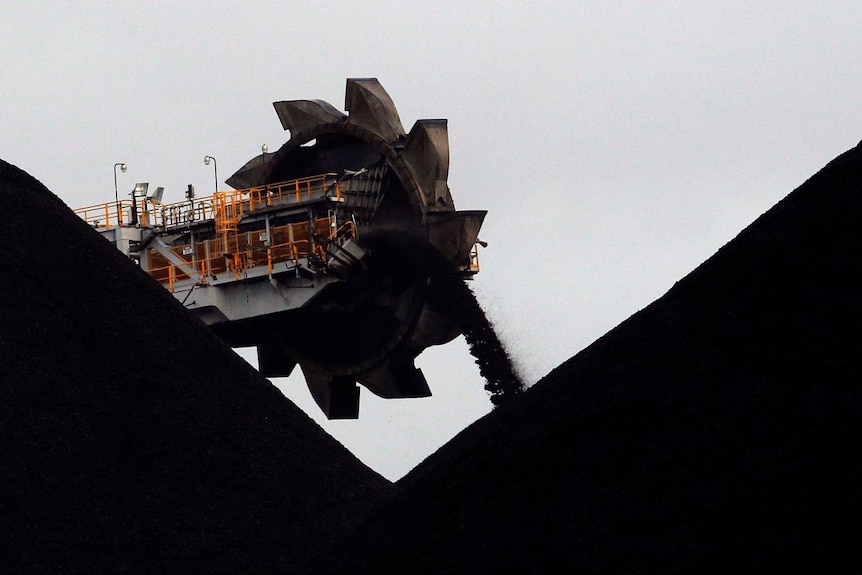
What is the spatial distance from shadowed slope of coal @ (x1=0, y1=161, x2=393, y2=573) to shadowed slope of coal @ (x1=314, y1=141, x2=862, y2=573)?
3679mm

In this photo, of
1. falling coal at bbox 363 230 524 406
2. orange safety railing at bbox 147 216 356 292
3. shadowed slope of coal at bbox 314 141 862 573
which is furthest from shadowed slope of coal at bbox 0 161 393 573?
falling coal at bbox 363 230 524 406

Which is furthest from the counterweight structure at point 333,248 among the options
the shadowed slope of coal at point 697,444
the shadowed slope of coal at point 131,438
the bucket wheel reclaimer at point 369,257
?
the shadowed slope of coal at point 697,444

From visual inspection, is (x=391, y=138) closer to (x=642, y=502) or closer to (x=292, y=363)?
(x=292, y=363)

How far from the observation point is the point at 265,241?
31125 mm

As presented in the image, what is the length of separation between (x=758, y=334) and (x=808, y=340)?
56 cm

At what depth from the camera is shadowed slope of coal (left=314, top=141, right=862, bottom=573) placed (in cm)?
1323

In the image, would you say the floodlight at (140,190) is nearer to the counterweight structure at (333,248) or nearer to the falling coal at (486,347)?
the counterweight structure at (333,248)

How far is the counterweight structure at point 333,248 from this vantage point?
30469mm

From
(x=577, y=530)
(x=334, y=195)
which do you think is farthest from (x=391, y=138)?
(x=577, y=530)

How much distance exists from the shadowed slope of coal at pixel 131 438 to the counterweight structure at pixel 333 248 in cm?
650

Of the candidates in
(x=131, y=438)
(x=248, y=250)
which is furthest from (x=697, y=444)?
(x=248, y=250)

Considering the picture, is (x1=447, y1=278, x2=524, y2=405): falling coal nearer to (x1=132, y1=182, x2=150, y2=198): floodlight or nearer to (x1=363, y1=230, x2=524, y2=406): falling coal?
(x1=363, y1=230, x2=524, y2=406): falling coal

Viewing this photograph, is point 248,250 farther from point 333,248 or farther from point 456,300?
point 456,300

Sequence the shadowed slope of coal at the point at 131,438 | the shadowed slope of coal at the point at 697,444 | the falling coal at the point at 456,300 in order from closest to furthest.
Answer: the shadowed slope of coal at the point at 697,444, the shadowed slope of coal at the point at 131,438, the falling coal at the point at 456,300
